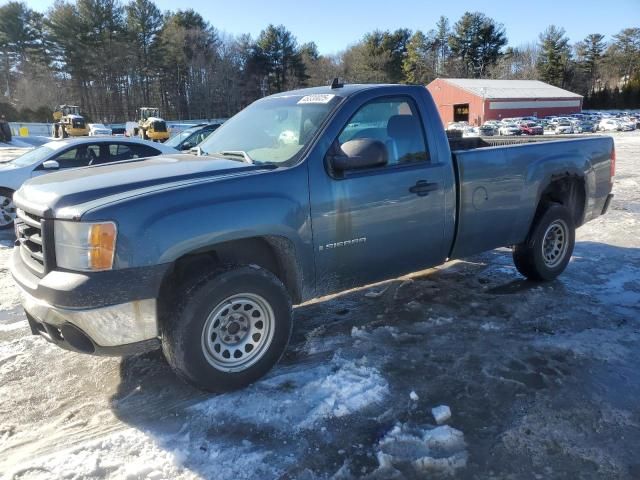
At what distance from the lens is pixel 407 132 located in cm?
419

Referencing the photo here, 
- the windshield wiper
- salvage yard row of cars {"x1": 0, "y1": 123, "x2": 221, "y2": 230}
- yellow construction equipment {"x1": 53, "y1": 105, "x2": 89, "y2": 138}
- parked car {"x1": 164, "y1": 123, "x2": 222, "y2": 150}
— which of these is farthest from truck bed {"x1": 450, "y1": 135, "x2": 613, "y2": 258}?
yellow construction equipment {"x1": 53, "y1": 105, "x2": 89, "y2": 138}

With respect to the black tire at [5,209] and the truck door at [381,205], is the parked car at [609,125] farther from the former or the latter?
the truck door at [381,205]

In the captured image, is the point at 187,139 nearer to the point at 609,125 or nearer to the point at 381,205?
the point at 381,205

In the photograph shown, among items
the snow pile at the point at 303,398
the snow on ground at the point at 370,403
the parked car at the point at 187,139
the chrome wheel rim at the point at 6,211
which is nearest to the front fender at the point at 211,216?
the snow pile at the point at 303,398

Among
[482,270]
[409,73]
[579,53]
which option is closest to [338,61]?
[409,73]

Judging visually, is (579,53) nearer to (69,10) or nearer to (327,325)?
(69,10)

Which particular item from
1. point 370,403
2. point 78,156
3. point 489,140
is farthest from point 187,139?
point 370,403

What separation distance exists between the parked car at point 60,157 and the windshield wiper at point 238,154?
5.71 metres

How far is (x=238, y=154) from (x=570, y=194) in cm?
385

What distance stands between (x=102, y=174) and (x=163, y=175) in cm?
51

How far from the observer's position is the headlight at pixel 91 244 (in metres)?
2.79

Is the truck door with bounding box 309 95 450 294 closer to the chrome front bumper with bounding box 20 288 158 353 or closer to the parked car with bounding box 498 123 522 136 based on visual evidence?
the chrome front bumper with bounding box 20 288 158 353

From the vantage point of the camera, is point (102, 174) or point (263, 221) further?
point (102, 174)

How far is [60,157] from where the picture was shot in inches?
363
